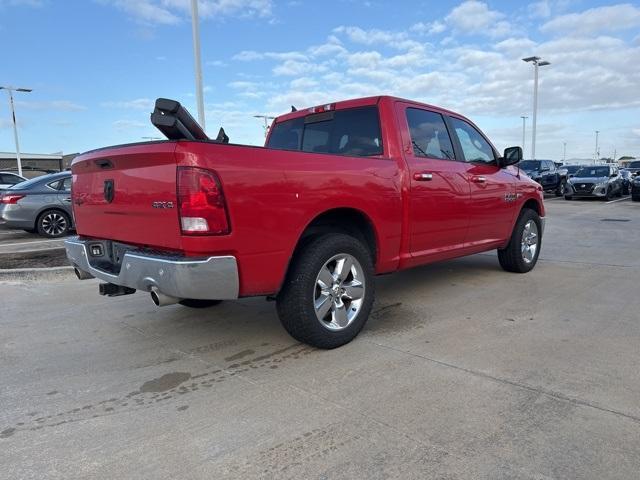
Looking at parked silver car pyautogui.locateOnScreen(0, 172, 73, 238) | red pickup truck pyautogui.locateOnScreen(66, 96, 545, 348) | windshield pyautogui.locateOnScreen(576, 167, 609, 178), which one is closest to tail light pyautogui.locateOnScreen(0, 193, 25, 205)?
parked silver car pyautogui.locateOnScreen(0, 172, 73, 238)

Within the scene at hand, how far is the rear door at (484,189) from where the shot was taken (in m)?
5.37

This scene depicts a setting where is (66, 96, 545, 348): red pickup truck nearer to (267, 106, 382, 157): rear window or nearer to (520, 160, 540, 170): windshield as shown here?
(267, 106, 382, 157): rear window

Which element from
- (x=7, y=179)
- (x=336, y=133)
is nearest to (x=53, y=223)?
(x=7, y=179)

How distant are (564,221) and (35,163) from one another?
7055 cm

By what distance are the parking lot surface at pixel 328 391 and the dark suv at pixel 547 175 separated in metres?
21.1

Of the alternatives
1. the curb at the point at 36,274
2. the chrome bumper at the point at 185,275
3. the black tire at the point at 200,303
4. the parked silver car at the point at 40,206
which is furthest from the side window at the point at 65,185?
the chrome bumper at the point at 185,275

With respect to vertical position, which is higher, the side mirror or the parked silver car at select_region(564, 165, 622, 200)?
the side mirror

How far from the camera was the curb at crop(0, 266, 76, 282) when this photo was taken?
21.5ft

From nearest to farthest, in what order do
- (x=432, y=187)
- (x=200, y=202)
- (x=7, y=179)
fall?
1. (x=200, y=202)
2. (x=432, y=187)
3. (x=7, y=179)

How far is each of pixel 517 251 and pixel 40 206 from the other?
9394mm

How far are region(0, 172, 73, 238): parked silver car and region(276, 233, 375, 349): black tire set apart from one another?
29.1 ft

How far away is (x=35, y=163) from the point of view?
67125mm

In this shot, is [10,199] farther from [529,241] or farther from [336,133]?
[529,241]

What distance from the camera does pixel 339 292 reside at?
3805 mm
